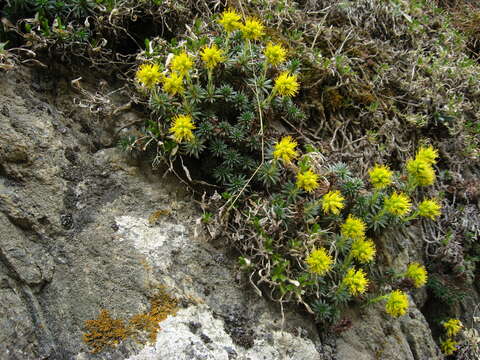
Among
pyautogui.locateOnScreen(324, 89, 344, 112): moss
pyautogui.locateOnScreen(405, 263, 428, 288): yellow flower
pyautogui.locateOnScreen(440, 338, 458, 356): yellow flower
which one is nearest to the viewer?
pyautogui.locateOnScreen(405, 263, 428, 288): yellow flower

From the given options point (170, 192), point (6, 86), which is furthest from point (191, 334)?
point (6, 86)

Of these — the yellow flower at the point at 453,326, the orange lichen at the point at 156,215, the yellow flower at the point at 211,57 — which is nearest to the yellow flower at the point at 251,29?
the yellow flower at the point at 211,57

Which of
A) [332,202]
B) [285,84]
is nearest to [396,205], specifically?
[332,202]

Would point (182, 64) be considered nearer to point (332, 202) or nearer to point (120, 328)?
point (332, 202)

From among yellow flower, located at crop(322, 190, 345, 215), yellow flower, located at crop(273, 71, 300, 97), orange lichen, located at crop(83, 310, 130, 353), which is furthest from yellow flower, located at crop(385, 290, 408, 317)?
orange lichen, located at crop(83, 310, 130, 353)

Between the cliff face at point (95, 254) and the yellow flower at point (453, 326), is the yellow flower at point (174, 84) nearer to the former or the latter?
the cliff face at point (95, 254)

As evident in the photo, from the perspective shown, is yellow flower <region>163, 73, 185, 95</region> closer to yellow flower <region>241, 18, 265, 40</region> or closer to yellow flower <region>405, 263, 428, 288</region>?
yellow flower <region>241, 18, 265, 40</region>
